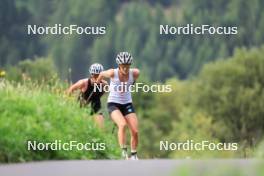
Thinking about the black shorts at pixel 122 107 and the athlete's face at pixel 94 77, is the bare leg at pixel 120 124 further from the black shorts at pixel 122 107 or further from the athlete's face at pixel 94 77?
the athlete's face at pixel 94 77

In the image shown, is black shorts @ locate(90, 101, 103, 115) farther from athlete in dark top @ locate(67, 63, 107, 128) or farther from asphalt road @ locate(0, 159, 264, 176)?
asphalt road @ locate(0, 159, 264, 176)

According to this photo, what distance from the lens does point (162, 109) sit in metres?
83.9

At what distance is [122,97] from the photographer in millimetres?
15531

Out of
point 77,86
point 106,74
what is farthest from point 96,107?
point 106,74

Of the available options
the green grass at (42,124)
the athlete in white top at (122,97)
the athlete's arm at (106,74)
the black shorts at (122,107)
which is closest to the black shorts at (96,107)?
the green grass at (42,124)

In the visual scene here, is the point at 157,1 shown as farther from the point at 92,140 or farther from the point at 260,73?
the point at 92,140

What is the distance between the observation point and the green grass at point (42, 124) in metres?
13.3

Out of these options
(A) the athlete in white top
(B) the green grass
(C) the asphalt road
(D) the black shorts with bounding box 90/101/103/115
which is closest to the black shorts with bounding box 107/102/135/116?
(A) the athlete in white top

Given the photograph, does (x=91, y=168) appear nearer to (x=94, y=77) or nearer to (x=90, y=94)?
(x=94, y=77)

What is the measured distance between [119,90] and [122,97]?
0.10 metres

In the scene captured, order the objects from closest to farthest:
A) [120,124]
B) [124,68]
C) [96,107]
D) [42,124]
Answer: [42,124] → [124,68] → [120,124] → [96,107]

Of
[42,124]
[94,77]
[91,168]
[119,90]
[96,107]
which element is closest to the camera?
[91,168]

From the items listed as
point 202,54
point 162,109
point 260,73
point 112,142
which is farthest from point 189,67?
point 112,142

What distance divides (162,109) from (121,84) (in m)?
68.6
